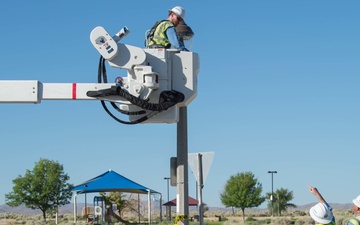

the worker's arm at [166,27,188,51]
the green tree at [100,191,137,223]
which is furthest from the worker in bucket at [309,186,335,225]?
the green tree at [100,191,137,223]

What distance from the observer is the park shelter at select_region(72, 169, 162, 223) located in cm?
3412

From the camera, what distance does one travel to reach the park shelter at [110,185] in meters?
34.1

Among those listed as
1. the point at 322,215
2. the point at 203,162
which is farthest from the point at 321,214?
the point at 203,162

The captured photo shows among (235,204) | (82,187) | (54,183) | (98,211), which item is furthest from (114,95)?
(235,204)

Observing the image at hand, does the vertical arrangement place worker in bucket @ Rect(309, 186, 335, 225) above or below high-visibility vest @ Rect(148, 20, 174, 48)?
below

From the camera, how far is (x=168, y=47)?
34.0 ft

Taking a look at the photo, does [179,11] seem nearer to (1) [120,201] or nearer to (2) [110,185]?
(2) [110,185]

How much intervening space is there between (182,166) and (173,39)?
1.75 metres

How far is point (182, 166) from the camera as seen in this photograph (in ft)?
34.8

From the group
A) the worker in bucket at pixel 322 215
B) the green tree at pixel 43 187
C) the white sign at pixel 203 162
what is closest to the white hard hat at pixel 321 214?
the worker in bucket at pixel 322 215

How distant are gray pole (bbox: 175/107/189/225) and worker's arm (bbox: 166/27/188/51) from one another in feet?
2.81

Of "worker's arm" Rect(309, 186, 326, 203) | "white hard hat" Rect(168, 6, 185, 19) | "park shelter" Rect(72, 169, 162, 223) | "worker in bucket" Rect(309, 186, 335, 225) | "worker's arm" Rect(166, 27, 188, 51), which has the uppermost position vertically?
"white hard hat" Rect(168, 6, 185, 19)

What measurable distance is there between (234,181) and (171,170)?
70050 mm

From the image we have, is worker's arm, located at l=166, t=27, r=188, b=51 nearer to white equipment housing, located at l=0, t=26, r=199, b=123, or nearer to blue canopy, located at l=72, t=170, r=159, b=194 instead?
white equipment housing, located at l=0, t=26, r=199, b=123
